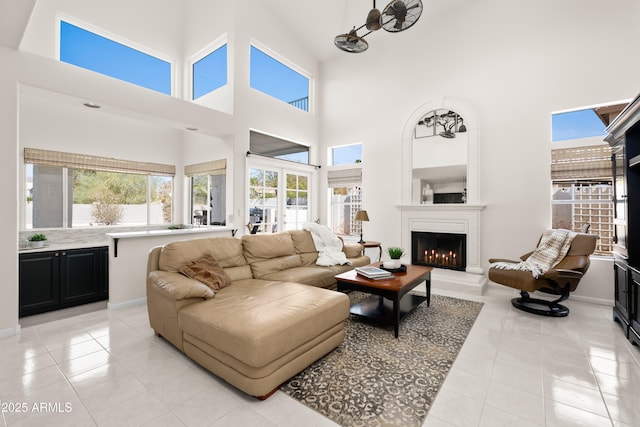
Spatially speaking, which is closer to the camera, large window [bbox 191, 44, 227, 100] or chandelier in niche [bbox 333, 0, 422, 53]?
chandelier in niche [bbox 333, 0, 422, 53]

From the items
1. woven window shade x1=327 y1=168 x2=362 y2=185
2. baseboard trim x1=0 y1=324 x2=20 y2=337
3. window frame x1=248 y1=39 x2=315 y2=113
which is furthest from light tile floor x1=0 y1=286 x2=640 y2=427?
window frame x1=248 y1=39 x2=315 y2=113

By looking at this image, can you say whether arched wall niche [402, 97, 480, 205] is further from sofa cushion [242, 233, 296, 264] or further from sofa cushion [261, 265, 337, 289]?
sofa cushion [242, 233, 296, 264]

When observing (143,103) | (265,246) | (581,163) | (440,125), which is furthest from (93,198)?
(581,163)

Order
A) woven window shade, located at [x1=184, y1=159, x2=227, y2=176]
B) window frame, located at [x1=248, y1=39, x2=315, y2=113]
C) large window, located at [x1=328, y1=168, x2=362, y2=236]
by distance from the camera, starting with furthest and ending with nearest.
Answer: large window, located at [x1=328, y1=168, x2=362, y2=236] < window frame, located at [x1=248, y1=39, x2=315, y2=113] < woven window shade, located at [x1=184, y1=159, x2=227, y2=176]

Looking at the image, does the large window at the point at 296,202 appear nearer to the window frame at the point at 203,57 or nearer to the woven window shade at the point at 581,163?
the window frame at the point at 203,57

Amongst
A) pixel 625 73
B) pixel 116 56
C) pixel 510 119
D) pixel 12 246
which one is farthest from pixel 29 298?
pixel 625 73

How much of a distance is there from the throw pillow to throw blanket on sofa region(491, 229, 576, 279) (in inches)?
133

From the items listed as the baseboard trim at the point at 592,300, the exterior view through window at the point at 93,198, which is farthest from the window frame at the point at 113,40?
the baseboard trim at the point at 592,300

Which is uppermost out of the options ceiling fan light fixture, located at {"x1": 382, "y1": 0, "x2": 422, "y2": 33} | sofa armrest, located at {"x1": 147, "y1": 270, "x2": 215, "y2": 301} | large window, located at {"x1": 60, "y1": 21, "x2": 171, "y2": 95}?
large window, located at {"x1": 60, "y1": 21, "x2": 171, "y2": 95}

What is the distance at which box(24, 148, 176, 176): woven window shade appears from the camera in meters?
4.16

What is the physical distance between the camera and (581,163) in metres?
4.05

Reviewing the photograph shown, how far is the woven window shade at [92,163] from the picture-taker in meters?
4.16

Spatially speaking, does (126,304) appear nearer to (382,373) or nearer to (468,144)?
(382,373)

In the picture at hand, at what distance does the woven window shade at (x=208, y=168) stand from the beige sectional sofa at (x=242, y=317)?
6.73 feet
